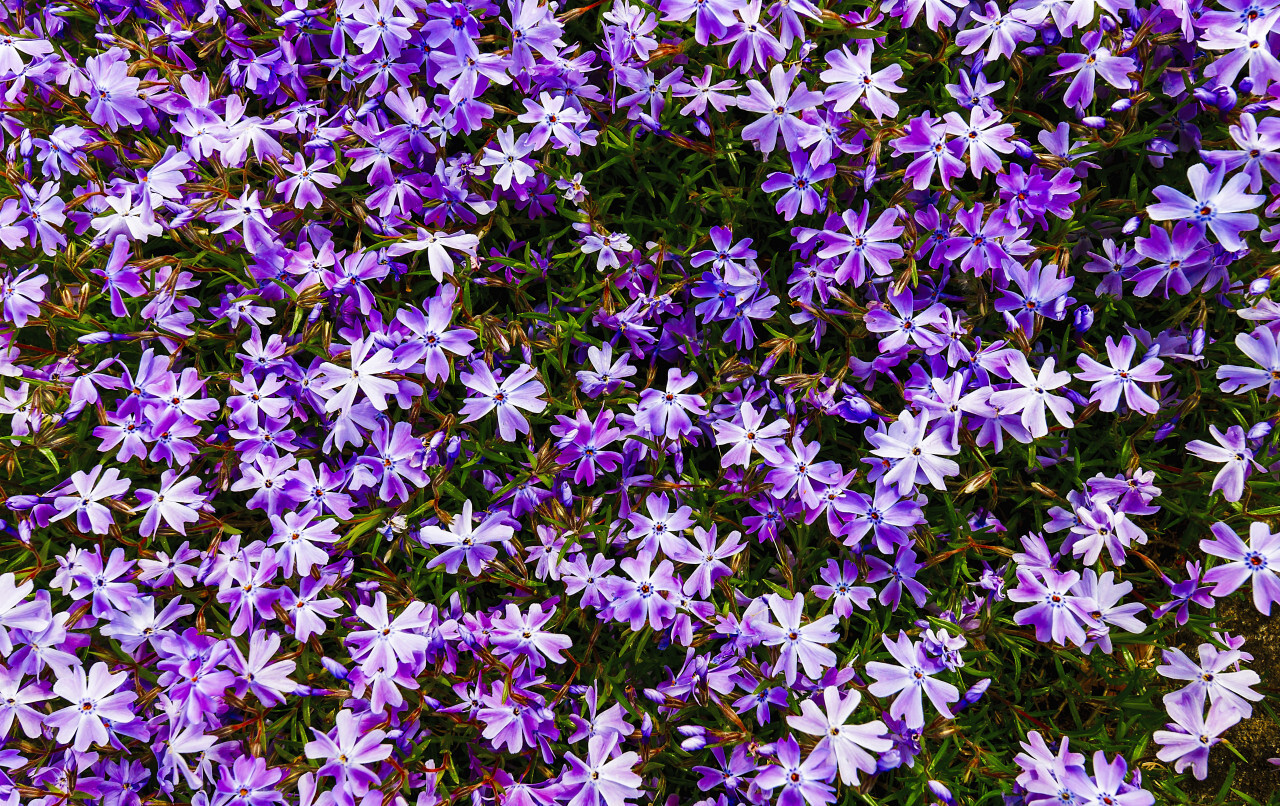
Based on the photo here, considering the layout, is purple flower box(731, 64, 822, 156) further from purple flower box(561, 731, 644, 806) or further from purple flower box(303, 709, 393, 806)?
purple flower box(303, 709, 393, 806)

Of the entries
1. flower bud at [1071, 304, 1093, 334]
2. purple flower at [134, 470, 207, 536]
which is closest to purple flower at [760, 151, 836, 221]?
flower bud at [1071, 304, 1093, 334]

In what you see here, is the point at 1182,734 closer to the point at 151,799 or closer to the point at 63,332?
the point at 151,799

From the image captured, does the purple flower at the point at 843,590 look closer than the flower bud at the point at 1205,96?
No

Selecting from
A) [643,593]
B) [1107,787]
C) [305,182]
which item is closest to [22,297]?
[305,182]

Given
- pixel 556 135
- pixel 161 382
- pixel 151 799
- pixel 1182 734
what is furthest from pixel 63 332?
pixel 1182 734

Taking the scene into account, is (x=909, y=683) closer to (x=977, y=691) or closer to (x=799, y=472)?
(x=977, y=691)

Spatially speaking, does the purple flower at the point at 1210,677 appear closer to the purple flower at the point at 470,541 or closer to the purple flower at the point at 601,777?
the purple flower at the point at 601,777

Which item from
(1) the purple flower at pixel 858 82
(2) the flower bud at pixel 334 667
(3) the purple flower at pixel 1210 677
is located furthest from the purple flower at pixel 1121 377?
(2) the flower bud at pixel 334 667
